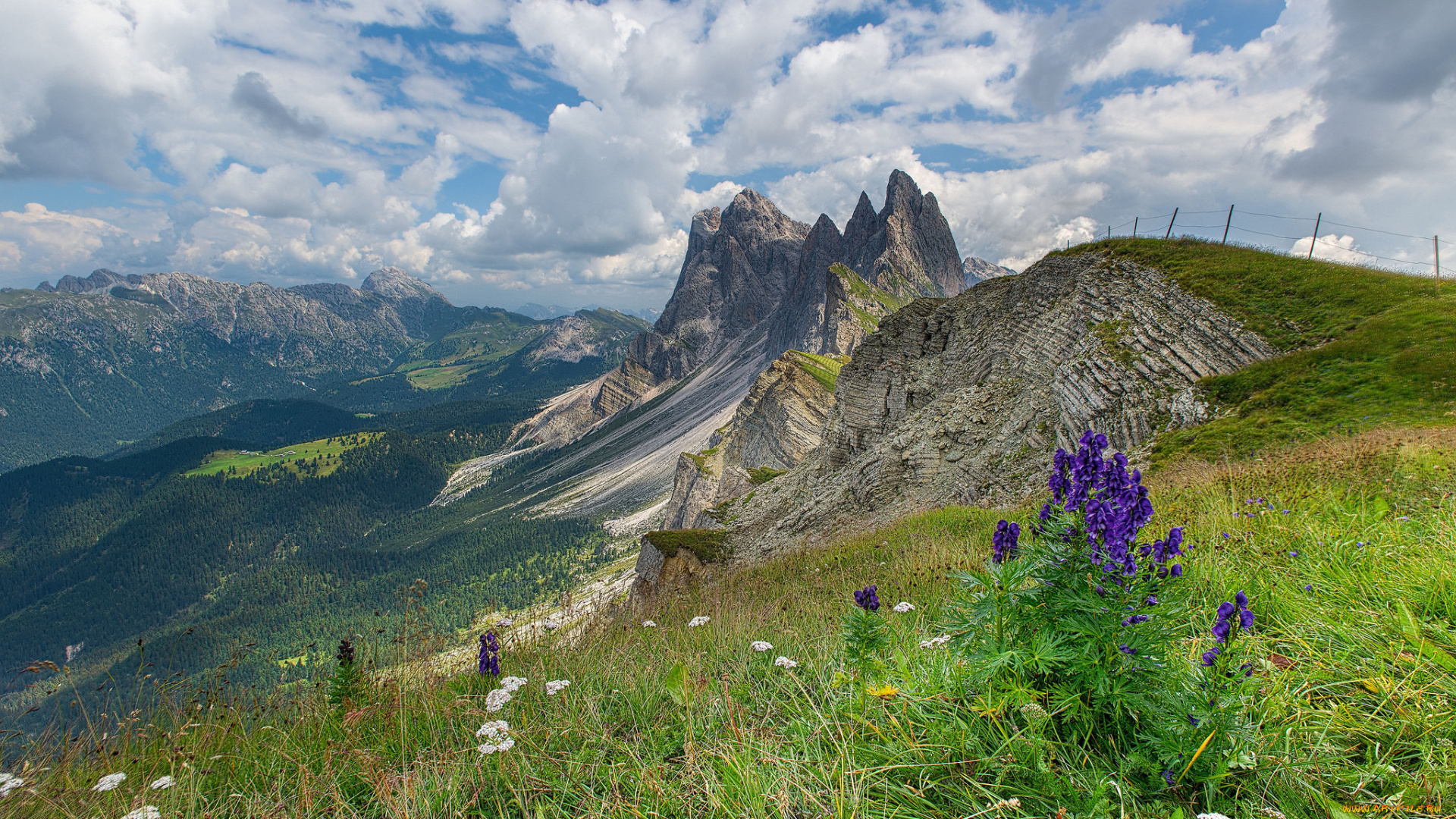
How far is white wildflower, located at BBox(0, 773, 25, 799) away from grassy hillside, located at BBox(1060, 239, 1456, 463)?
18682 mm

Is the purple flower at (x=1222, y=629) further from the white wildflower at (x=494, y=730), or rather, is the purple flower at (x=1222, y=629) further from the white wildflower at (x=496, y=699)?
the white wildflower at (x=496, y=699)

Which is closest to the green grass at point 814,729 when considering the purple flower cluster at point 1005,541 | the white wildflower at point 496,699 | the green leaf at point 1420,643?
the green leaf at point 1420,643

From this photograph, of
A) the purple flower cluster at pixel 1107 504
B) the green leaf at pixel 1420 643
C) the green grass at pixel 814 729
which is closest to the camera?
the green grass at pixel 814 729

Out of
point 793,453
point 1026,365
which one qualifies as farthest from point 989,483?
point 793,453

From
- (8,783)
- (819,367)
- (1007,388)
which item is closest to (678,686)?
(8,783)

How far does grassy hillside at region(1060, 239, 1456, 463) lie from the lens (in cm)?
1369

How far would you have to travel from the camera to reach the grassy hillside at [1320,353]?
44.9 ft

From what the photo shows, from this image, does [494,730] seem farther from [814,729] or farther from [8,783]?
[8,783]

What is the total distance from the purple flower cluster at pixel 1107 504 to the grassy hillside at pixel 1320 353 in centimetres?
1327

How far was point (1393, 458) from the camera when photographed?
27.4 ft

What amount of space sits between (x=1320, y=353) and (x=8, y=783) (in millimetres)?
25577

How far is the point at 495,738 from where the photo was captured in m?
3.98

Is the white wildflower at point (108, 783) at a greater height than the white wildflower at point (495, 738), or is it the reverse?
the white wildflower at point (495, 738)

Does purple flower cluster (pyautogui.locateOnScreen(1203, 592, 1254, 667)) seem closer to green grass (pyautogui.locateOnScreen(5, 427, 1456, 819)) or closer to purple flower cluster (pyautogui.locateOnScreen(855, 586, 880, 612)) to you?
green grass (pyautogui.locateOnScreen(5, 427, 1456, 819))
